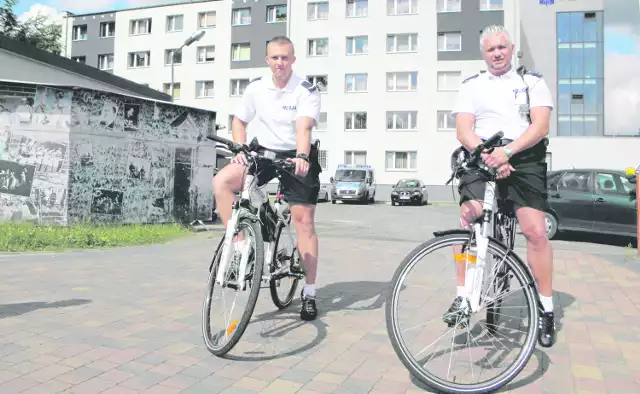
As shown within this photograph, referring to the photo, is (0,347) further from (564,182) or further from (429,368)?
(564,182)

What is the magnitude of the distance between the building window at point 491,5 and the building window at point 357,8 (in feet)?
29.8

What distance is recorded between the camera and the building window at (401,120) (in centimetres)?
4125

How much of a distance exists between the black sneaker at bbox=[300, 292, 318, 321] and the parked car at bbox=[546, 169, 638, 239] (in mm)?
7725

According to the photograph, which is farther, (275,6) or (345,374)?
(275,6)

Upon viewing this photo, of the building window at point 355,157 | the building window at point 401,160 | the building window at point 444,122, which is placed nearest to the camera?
the building window at point 444,122

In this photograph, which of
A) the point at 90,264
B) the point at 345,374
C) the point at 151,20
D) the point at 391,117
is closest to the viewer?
the point at 345,374

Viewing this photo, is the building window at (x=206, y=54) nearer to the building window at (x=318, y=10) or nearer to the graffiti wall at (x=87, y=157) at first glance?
the building window at (x=318, y=10)

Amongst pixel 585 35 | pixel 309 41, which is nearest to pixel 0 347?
pixel 309 41

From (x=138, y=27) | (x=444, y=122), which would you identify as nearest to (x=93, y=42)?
(x=138, y=27)

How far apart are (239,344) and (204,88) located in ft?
153

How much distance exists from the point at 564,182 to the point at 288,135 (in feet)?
31.8

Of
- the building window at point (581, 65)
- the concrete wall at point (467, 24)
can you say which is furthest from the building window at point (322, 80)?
the building window at point (581, 65)

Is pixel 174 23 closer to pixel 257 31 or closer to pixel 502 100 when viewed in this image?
pixel 257 31

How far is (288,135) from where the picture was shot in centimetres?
409
